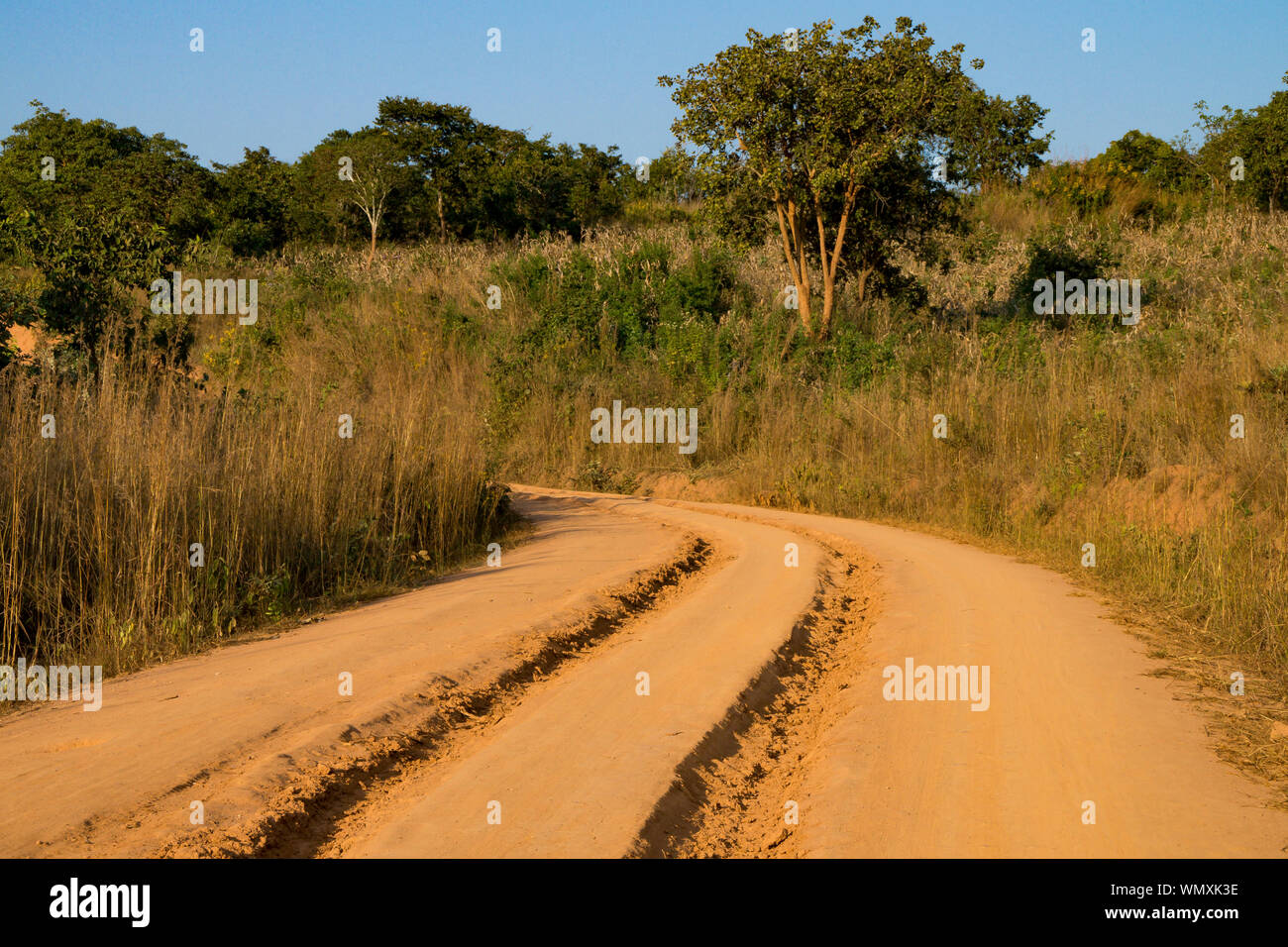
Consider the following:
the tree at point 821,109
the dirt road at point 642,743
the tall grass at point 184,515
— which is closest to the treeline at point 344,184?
the tree at point 821,109

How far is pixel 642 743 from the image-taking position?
Result: 4711 mm

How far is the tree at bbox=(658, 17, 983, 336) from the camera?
60.8 ft

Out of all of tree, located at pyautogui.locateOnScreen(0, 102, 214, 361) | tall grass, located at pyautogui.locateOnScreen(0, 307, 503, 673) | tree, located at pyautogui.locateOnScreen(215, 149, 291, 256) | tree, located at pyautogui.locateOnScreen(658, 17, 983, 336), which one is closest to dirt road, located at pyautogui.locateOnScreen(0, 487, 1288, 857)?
tall grass, located at pyautogui.locateOnScreen(0, 307, 503, 673)

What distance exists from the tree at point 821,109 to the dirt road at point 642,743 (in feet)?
42.4

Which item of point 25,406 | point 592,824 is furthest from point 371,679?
point 25,406

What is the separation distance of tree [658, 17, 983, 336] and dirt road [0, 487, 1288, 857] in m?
12.9

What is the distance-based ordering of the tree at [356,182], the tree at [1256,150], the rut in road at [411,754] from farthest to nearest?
the tree at [356,182], the tree at [1256,150], the rut in road at [411,754]

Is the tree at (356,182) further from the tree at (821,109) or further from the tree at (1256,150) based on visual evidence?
the tree at (1256,150)

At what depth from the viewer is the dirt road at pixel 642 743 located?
3781 millimetres

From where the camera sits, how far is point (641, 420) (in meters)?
20.1

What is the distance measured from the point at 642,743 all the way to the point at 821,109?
1634 cm

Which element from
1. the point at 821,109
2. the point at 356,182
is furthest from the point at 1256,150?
the point at 356,182

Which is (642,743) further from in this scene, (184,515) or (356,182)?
(356,182)

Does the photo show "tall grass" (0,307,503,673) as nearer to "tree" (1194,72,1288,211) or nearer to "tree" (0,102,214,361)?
"tree" (0,102,214,361)
